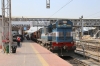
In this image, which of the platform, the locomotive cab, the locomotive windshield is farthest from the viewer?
the locomotive windshield

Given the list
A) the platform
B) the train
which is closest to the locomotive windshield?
the train

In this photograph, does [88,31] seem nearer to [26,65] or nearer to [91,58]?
[91,58]

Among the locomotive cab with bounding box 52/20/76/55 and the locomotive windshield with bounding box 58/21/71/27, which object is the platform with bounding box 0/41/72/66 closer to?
the locomotive cab with bounding box 52/20/76/55

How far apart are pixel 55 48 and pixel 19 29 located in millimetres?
55727

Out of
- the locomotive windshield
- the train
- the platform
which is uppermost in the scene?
the locomotive windshield

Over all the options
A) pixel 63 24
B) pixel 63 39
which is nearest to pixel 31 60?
pixel 63 39

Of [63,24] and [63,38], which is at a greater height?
[63,24]

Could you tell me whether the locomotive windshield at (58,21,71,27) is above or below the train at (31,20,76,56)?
above

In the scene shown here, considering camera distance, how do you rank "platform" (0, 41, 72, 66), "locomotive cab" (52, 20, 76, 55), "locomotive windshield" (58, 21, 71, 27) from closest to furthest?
"platform" (0, 41, 72, 66), "locomotive cab" (52, 20, 76, 55), "locomotive windshield" (58, 21, 71, 27)

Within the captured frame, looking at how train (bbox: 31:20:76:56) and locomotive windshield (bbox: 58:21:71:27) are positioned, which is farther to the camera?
locomotive windshield (bbox: 58:21:71:27)

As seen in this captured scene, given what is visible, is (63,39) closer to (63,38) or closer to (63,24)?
(63,38)

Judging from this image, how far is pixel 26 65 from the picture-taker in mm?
11180

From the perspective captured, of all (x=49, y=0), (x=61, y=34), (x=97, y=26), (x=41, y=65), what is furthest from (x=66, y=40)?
(x=97, y=26)

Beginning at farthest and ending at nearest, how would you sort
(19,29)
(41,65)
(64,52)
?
1. (19,29)
2. (64,52)
3. (41,65)
